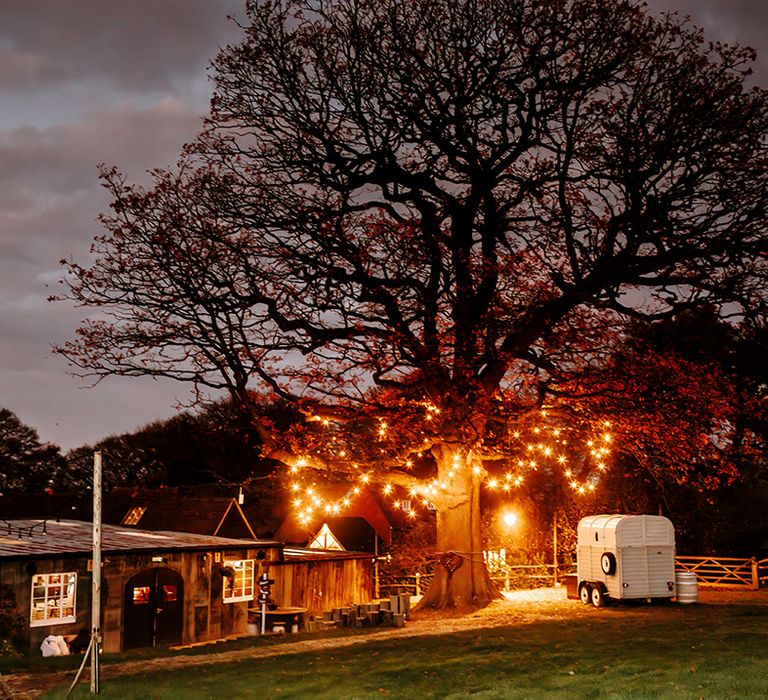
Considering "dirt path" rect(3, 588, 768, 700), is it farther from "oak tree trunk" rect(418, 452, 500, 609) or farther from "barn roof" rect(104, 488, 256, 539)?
"barn roof" rect(104, 488, 256, 539)

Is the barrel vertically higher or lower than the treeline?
lower

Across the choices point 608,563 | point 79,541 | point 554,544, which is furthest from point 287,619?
point 554,544

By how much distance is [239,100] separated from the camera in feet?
82.3

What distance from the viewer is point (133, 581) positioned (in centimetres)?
Result: 2800

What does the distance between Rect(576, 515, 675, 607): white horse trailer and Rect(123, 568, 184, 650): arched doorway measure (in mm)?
13415

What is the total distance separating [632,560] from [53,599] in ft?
53.8

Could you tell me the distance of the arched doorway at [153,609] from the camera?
91.4ft

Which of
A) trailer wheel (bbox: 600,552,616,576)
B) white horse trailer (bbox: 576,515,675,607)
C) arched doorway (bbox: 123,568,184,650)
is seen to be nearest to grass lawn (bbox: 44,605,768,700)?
white horse trailer (bbox: 576,515,675,607)

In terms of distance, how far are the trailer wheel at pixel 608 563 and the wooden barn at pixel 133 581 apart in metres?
12.9

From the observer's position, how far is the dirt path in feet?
46.8

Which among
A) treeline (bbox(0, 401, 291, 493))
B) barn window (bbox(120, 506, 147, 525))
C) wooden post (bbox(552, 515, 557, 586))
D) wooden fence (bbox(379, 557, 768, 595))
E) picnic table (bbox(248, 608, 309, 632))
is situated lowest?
picnic table (bbox(248, 608, 309, 632))

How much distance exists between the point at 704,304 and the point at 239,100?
46.3 feet

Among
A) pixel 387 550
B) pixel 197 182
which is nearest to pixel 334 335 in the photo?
pixel 197 182

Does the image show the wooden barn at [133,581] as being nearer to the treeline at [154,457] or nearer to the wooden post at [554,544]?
the wooden post at [554,544]
